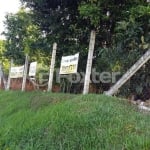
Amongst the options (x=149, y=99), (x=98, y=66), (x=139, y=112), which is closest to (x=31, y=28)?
(x=98, y=66)

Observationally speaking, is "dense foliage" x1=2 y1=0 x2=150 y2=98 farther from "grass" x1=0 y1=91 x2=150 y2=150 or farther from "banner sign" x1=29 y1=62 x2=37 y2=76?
"grass" x1=0 y1=91 x2=150 y2=150

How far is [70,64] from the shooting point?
10625mm

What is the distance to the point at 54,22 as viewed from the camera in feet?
40.3

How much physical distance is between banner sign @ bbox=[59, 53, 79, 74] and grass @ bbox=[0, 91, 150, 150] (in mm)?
2363

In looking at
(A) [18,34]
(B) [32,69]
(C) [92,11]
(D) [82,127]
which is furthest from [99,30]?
(D) [82,127]

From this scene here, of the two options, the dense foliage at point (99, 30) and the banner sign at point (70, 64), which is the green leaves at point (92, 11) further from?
the banner sign at point (70, 64)

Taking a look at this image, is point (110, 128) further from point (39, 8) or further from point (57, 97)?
point (39, 8)

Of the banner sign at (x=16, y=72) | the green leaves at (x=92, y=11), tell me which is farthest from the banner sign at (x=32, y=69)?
the green leaves at (x=92, y=11)

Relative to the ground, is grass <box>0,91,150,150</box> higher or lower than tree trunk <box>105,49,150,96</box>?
lower

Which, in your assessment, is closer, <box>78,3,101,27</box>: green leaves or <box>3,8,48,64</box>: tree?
<box>78,3,101,27</box>: green leaves

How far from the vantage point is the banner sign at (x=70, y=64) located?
10.3m
